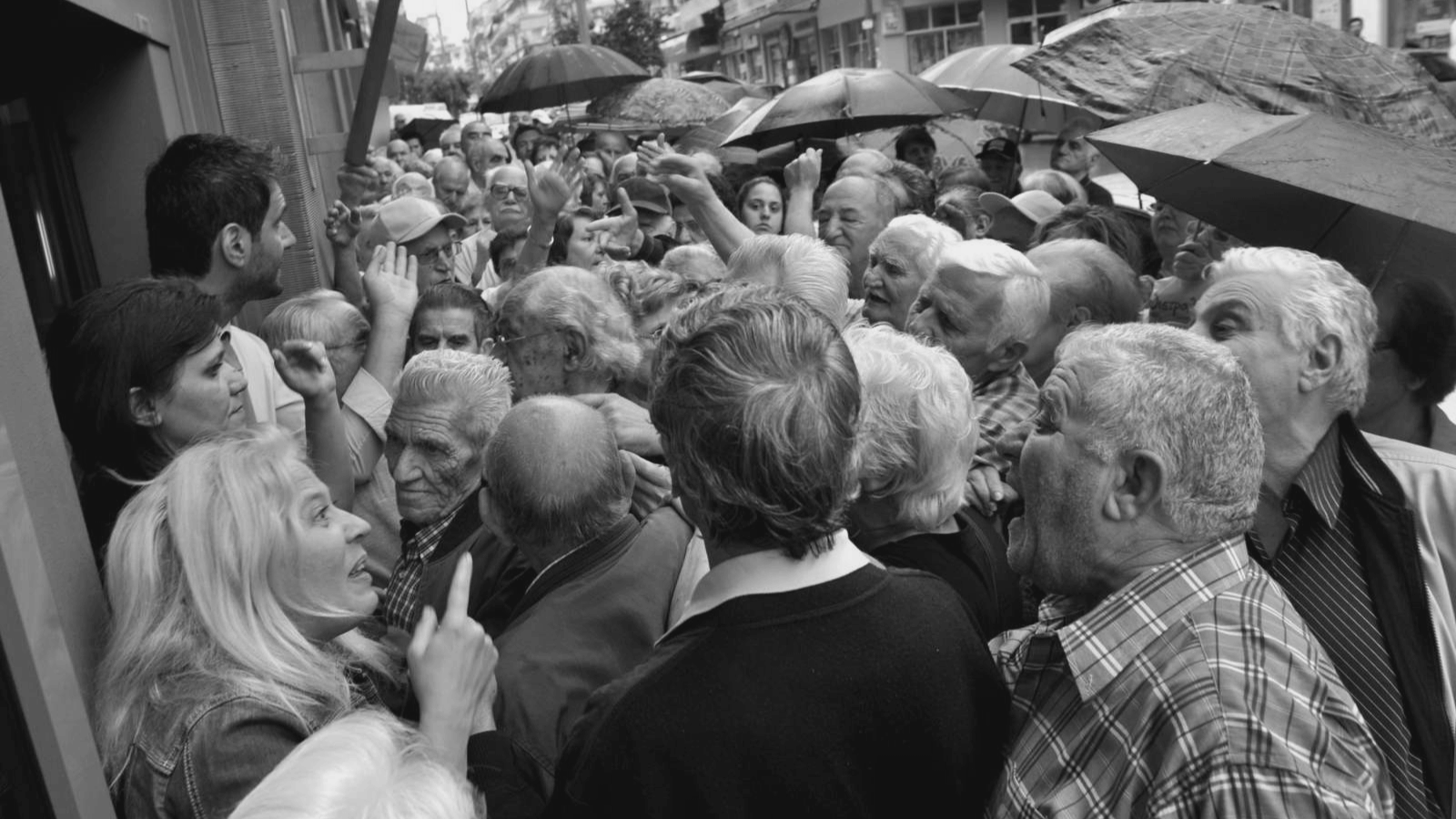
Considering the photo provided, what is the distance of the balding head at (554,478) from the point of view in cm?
244

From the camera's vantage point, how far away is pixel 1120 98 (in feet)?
15.9

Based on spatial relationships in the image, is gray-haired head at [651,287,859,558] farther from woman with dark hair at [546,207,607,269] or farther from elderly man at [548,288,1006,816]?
woman with dark hair at [546,207,607,269]

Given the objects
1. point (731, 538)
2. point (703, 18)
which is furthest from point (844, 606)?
point (703, 18)

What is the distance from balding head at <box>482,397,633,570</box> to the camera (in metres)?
2.44

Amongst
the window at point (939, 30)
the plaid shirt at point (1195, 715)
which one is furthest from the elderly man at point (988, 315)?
the window at point (939, 30)

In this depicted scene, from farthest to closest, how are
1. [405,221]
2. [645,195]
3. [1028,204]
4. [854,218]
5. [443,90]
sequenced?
[443,90]
[645,195]
[1028,204]
[405,221]
[854,218]

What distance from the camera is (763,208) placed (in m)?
6.98

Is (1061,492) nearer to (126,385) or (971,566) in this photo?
(971,566)

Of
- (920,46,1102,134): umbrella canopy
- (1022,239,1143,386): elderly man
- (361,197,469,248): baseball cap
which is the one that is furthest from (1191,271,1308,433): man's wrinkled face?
(920,46,1102,134): umbrella canopy

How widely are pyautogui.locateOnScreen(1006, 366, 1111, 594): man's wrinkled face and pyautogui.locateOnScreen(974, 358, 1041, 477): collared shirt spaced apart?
103 cm

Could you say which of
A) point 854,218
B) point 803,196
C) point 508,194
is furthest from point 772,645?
point 508,194

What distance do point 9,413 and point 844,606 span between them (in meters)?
1.26

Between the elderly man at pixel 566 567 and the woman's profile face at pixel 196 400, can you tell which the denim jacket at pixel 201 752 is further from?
the woman's profile face at pixel 196 400

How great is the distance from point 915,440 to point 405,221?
388 centimetres
